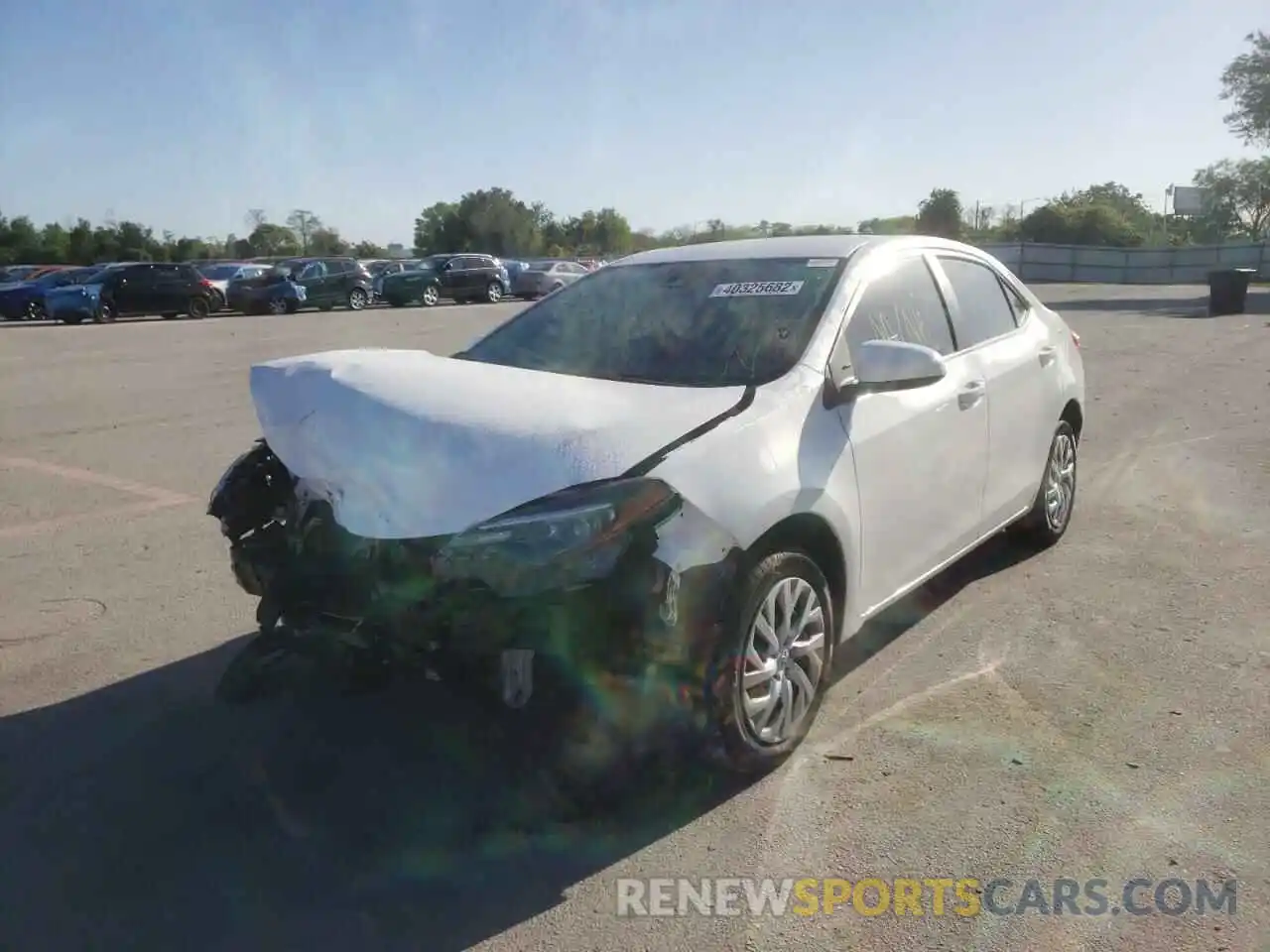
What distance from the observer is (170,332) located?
77.1 feet

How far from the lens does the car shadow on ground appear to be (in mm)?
2885

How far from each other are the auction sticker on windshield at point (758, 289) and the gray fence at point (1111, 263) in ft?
165

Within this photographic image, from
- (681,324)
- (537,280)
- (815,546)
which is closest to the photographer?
(815,546)

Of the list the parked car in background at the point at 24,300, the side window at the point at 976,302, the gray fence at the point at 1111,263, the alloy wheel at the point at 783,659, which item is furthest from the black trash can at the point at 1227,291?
the parked car in background at the point at 24,300

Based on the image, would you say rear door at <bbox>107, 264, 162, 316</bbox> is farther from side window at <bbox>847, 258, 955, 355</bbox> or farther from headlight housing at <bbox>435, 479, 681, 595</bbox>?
headlight housing at <bbox>435, 479, 681, 595</bbox>

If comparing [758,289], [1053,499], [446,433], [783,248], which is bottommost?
[1053,499]

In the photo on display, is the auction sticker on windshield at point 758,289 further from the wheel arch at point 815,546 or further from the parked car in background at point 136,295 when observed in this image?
the parked car in background at point 136,295

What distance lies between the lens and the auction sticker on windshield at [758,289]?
4.30m

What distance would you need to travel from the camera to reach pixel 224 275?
3341 cm

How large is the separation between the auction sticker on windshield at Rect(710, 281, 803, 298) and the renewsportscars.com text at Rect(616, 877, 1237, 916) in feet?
7.22

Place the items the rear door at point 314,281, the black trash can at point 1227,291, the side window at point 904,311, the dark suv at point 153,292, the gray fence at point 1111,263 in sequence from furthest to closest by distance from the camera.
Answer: the gray fence at point 1111,263 → the rear door at point 314,281 → the dark suv at point 153,292 → the black trash can at point 1227,291 → the side window at point 904,311

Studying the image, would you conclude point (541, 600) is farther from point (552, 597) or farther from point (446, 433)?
point (446, 433)

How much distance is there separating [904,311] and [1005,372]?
2.81 feet

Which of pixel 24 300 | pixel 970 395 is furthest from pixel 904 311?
pixel 24 300
